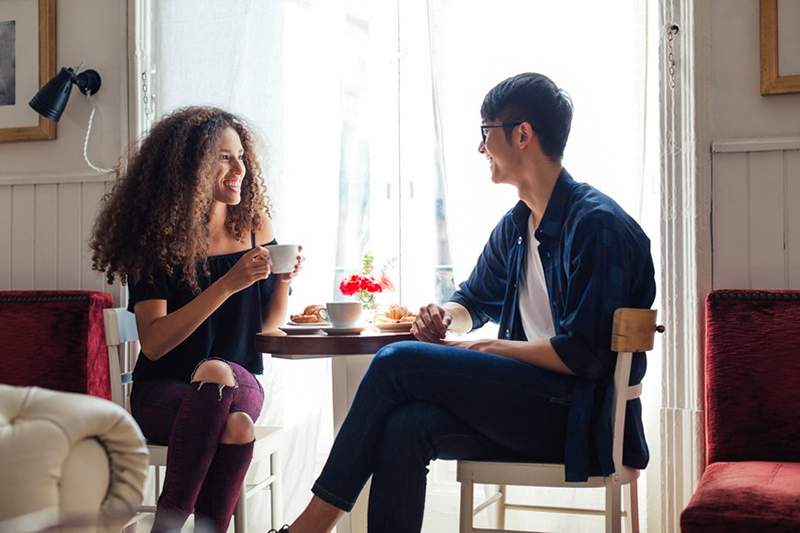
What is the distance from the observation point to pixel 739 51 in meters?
2.51

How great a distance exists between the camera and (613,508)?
6.01ft

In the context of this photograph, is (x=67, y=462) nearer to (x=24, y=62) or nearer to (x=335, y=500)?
(x=335, y=500)

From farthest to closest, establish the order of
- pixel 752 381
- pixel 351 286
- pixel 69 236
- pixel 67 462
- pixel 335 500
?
pixel 69 236, pixel 351 286, pixel 752 381, pixel 335 500, pixel 67 462

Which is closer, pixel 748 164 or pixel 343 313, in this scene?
pixel 343 313

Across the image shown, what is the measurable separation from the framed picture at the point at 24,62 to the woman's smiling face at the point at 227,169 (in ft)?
3.05

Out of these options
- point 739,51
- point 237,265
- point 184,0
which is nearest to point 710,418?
point 739,51

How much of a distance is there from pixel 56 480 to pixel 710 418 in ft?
5.63

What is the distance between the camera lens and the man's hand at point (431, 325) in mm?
2080

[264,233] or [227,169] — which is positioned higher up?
[227,169]

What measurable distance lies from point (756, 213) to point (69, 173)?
2.20 m

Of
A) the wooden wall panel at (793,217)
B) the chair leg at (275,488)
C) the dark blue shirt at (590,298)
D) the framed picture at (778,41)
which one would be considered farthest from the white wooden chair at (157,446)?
the framed picture at (778,41)

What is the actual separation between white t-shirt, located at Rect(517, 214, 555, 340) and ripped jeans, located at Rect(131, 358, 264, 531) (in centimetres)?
71

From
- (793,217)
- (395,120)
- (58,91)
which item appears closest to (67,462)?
(395,120)

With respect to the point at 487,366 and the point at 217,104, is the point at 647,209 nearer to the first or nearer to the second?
the point at 487,366
